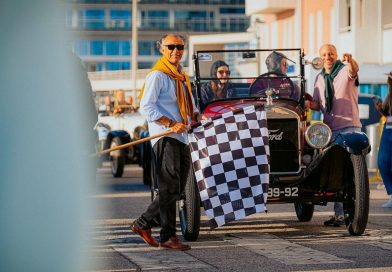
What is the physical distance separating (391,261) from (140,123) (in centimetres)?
2172

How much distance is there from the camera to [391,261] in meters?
7.77

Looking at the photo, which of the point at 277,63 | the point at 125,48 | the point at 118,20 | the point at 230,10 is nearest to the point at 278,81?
the point at 277,63

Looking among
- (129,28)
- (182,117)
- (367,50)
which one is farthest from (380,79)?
(129,28)

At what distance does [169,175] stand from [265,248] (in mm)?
965

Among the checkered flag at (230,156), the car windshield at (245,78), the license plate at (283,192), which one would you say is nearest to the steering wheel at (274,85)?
the car windshield at (245,78)

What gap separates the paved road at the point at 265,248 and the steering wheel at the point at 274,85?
4.31 feet

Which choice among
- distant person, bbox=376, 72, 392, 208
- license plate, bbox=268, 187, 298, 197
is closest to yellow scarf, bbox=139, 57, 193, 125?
license plate, bbox=268, 187, 298, 197

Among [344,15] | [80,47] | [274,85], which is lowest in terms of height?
[274,85]

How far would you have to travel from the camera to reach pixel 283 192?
10.0 meters

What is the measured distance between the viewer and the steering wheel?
11.1 metres

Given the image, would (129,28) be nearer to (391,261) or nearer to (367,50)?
(367,50)

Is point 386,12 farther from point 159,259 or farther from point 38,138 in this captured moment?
point 38,138

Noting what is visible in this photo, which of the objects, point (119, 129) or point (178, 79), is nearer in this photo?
point (178, 79)

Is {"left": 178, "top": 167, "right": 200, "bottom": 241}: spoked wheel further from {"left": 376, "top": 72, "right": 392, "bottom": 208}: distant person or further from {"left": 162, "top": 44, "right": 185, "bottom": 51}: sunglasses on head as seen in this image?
{"left": 376, "top": 72, "right": 392, "bottom": 208}: distant person
